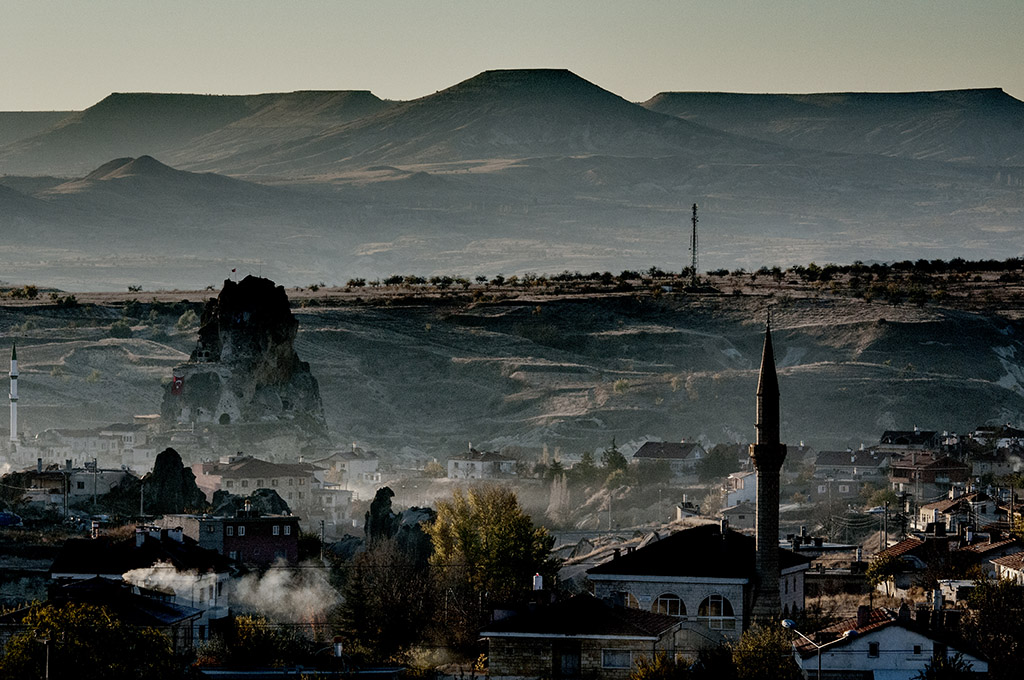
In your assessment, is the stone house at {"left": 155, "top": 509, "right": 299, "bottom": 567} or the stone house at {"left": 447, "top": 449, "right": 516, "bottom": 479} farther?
the stone house at {"left": 447, "top": 449, "right": 516, "bottom": 479}

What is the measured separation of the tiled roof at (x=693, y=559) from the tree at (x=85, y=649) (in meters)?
17.4

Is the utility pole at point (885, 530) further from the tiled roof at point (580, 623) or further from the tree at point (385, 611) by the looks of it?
the tiled roof at point (580, 623)

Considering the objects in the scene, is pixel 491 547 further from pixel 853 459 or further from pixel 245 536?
pixel 853 459

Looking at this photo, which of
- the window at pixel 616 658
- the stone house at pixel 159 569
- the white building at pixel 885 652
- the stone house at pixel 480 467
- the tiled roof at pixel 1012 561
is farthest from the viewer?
the stone house at pixel 480 467

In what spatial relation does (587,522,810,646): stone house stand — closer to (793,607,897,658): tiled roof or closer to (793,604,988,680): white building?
(793,607,897,658): tiled roof

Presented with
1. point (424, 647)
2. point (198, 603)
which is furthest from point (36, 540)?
point (424, 647)

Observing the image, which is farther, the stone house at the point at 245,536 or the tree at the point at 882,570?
the stone house at the point at 245,536

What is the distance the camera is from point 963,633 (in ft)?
208

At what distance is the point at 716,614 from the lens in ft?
233

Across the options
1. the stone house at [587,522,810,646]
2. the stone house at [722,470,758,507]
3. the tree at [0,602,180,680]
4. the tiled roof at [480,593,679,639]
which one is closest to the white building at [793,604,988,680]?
the tiled roof at [480,593,679,639]

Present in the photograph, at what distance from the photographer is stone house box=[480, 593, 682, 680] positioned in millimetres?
60594

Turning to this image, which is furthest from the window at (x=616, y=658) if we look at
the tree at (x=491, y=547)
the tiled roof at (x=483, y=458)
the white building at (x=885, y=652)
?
the tiled roof at (x=483, y=458)

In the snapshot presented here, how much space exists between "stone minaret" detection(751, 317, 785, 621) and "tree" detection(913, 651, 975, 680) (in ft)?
39.9

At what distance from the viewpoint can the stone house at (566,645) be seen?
60594 mm
